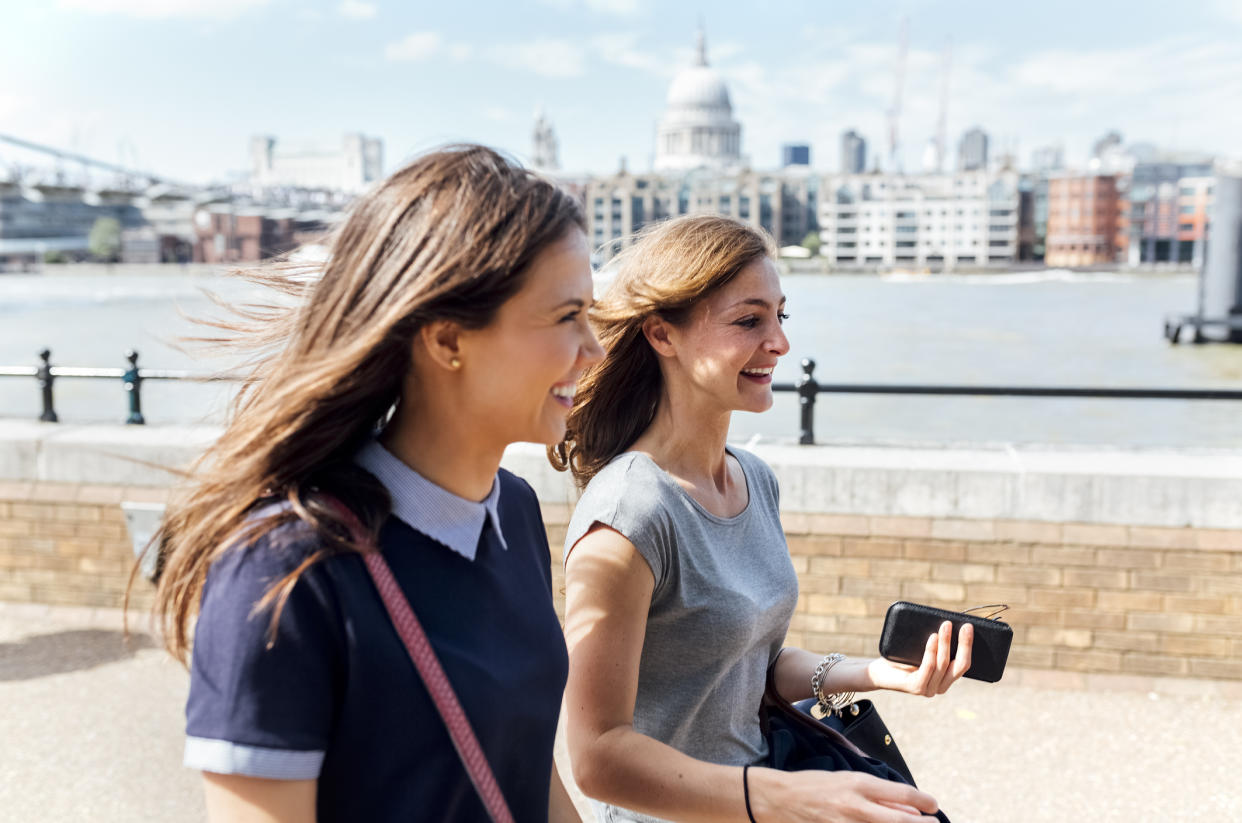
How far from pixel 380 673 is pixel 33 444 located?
5.68 meters

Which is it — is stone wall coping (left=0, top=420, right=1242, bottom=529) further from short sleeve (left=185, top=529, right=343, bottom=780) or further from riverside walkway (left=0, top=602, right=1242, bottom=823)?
short sleeve (left=185, top=529, right=343, bottom=780)

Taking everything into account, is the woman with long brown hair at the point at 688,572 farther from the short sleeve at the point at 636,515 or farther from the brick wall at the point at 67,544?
the brick wall at the point at 67,544

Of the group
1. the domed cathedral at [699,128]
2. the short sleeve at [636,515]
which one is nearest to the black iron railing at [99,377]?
the short sleeve at [636,515]

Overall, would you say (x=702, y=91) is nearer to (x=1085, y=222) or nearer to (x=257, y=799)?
(x=1085, y=222)

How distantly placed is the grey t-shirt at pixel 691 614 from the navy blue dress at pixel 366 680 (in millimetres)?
547

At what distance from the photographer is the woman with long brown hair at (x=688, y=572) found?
1769mm

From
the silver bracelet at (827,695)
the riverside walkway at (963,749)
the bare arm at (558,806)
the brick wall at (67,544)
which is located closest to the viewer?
the bare arm at (558,806)

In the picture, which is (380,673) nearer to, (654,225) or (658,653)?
(658,653)

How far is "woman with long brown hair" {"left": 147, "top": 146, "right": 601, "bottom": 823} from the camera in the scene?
1131 mm

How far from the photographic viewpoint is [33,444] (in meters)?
6.09

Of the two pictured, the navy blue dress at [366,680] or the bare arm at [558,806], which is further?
the bare arm at [558,806]

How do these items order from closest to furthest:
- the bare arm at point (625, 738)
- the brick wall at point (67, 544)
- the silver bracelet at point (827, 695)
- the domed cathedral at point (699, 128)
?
the bare arm at point (625, 738)
the silver bracelet at point (827, 695)
the brick wall at point (67, 544)
the domed cathedral at point (699, 128)

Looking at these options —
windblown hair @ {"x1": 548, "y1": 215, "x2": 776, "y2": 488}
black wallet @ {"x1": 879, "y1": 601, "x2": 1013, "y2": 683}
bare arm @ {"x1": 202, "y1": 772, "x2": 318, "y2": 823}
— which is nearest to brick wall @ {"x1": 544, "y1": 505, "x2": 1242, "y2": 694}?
windblown hair @ {"x1": 548, "y1": 215, "x2": 776, "y2": 488}

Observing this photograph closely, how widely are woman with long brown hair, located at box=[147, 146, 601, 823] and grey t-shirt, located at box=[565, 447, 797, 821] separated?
489mm
